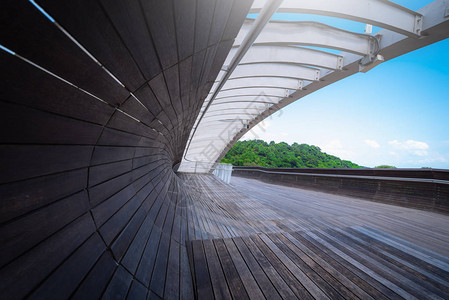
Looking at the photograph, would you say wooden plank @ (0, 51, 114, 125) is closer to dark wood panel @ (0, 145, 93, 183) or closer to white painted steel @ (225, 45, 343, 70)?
dark wood panel @ (0, 145, 93, 183)

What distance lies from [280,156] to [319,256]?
4289cm

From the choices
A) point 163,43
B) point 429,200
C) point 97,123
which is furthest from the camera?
point 429,200

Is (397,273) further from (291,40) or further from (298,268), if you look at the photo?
(291,40)

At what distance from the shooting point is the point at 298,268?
8.79 ft

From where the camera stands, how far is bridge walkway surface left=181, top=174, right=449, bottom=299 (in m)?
2.28

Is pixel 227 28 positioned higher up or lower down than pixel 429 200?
higher up

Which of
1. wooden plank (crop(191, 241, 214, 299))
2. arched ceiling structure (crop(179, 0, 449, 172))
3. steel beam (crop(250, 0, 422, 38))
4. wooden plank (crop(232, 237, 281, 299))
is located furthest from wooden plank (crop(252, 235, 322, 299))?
steel beam (crop(250, 0, 422, 38))

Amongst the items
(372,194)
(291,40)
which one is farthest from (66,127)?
(372,194)

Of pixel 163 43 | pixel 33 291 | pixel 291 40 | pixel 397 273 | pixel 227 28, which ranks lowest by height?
pixel 397 273

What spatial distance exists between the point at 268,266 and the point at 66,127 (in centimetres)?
282

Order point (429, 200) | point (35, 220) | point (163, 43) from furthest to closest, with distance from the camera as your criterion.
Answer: point (429, 200) < point (163, 43) < point (35, 220)

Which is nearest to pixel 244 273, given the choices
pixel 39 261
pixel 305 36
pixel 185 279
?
pixel 185 279

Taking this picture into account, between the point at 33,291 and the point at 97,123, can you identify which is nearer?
the point at 33,291

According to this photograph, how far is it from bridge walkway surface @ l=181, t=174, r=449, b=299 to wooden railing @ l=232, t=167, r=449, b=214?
71 centimetres
